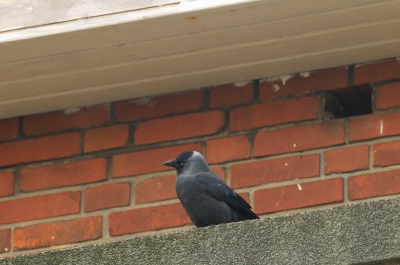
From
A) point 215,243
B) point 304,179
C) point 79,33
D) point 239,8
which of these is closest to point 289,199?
point 304,179

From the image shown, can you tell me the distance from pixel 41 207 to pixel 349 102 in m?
1.29

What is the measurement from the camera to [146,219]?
374 cm

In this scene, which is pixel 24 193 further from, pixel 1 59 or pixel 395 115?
pixel 395 115

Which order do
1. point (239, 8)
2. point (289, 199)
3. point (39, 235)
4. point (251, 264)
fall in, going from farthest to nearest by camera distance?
1. point (39, 235)
2. point (289, 199)
3. point (239, 8)
4. point (251, 264)

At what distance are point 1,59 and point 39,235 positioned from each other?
720 millimetres

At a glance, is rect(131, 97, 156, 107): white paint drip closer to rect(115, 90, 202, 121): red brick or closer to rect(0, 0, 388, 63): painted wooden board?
rect(115, 90, 202, 121): red brick

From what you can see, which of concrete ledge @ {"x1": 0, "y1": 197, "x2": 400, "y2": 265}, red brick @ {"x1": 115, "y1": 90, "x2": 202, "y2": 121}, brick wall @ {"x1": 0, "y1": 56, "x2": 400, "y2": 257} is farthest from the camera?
red brick @ {"x1": 115, "y1": 90, "x2": 202, "y2": 121}

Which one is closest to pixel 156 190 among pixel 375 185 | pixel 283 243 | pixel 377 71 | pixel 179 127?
pixel 179 127

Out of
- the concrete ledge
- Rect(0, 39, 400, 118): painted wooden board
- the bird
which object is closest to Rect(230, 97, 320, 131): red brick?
Rect(0, 39, 400, 118): painted wooden board

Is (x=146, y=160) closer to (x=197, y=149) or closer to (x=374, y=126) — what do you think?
(x=197, y=149)

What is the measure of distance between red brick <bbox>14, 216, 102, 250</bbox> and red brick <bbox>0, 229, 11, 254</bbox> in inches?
1.3

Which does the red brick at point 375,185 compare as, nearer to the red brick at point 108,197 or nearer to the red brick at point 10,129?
the red brick at point 108,197

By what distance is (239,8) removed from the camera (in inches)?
129

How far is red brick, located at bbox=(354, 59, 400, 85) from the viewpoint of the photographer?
373 cm
